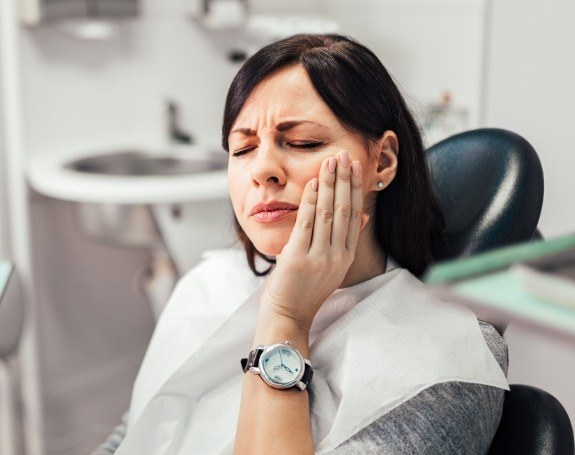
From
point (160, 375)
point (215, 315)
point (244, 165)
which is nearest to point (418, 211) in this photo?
point (244, 165)

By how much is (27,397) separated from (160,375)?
1.31m

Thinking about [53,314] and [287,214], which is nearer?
[287,214]

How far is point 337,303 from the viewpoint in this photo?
4.22 ft

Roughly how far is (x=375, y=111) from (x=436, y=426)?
473 millimetres

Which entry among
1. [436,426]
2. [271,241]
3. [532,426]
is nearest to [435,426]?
[436,426]

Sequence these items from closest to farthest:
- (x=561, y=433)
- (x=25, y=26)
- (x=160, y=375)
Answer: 1. (x=561, y=433)
2. (x=160, y=375)
3. (x=25, y=26)

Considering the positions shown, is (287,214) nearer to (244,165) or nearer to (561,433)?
(244,165)

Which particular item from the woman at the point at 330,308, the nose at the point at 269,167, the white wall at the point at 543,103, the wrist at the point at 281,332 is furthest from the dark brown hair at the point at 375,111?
the white wall at the point at 543,103

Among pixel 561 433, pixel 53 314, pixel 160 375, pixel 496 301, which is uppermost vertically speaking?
pixel 496 301

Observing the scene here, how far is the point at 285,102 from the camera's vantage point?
3.94 ft

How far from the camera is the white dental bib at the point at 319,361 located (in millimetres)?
1079

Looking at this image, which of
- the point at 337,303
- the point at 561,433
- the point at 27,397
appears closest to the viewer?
the point at 561,433

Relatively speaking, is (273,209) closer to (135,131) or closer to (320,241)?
(320,241)

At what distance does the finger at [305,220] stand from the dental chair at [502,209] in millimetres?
312
